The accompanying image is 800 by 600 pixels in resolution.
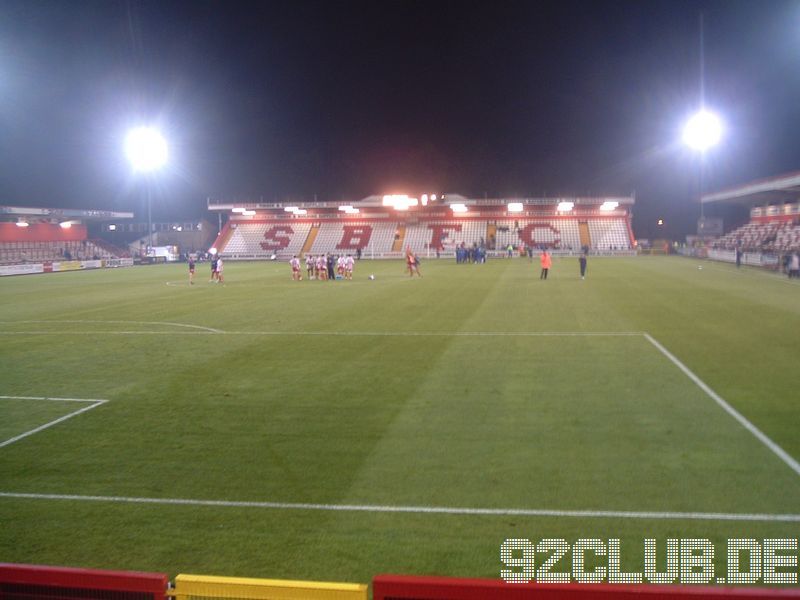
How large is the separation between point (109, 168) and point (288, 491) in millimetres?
71851

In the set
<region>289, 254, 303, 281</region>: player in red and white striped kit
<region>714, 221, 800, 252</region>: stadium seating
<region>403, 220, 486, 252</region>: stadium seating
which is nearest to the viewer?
<region>289, 254, 303, 281</region>: player in red and white striped kit

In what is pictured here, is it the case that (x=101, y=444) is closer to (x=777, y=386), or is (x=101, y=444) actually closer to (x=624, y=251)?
(x=777, y=386)

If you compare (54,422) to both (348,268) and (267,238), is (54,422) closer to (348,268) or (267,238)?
(348,268)

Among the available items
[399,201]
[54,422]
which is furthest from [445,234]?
[54,422]

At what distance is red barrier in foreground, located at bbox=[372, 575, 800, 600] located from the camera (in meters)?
2.80

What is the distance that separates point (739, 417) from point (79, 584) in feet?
28.0

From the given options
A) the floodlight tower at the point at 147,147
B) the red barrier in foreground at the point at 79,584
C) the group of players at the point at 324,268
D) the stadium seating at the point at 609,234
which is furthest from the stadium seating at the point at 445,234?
the red barrier in foreground at the point at 79,584

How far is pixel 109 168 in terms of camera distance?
6950 cm

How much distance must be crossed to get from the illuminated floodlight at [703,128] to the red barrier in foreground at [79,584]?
186 ft

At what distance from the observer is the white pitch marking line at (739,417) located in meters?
7.23

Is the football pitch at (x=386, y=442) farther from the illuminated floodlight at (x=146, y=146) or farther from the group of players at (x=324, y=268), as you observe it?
the illuminated floodlight at (x=146, y=146)

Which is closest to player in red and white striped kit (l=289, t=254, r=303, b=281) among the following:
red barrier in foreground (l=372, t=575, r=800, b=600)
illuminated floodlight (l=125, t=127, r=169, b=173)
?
illuminated floodlight (l=125, t=127, r=169, b=173)

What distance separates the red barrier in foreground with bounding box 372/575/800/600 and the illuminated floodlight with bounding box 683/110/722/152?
5568 centimetres

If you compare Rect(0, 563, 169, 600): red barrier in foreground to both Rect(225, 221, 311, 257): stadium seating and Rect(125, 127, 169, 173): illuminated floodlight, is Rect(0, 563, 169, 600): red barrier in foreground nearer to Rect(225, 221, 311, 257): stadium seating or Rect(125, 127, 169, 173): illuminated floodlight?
Rect(125, 127, 169, 173): illuminated floodlight
